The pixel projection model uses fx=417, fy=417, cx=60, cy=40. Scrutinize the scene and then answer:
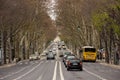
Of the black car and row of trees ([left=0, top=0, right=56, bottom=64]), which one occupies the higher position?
row of trees ([left=0, top=0, right=56, bottom=64])

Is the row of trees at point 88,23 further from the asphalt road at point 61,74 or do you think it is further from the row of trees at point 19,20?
the asphalt road at point 61,74

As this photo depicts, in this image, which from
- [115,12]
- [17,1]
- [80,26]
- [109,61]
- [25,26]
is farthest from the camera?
[80,26]

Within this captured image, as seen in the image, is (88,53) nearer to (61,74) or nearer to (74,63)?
(74,63)

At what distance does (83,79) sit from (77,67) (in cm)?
1564

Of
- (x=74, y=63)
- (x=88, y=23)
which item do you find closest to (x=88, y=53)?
(x=88, y=23)

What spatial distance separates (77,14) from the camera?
279ft

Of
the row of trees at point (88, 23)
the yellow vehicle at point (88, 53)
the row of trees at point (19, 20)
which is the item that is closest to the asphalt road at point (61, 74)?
the row of trees at point (88, 23)

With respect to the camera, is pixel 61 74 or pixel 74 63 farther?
pixel 74 63

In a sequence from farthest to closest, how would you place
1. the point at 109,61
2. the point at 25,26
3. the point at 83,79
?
the point at 25,26 < the point at 109,61 < the point at 83,79

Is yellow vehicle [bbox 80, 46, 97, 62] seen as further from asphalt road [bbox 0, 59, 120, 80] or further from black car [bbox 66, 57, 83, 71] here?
black car [bbox 66, 57, 83, 71]

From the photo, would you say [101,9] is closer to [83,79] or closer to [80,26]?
[83,79]

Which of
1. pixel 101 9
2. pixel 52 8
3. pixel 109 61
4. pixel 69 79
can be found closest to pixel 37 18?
pixel 52 8

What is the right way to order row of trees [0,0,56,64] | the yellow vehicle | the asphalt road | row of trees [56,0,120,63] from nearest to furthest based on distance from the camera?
1. the asphalt road
2. row of trees [0,0,56,64]
3. row of trees [56,0,120,63]
4. the yellow vehicle

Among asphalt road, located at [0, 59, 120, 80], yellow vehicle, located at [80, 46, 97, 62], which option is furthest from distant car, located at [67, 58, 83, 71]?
yellow vehicle, located at [80, 46, 97, 62]
